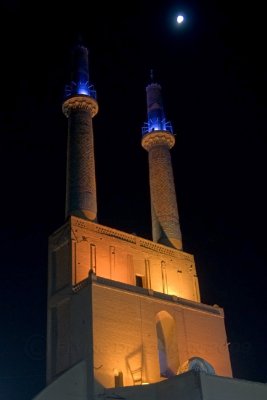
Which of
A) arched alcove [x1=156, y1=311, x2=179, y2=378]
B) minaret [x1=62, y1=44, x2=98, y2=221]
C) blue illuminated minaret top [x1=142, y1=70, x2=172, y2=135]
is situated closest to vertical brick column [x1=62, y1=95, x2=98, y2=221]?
minaret [x1=62, y1=44, x2=98, y2=221]

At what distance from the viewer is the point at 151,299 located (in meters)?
29.1

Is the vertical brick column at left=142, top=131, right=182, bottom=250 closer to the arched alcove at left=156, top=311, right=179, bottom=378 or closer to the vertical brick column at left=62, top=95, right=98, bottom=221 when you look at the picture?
the vertical brick column at left=62, top=95, right=98, bottom=221

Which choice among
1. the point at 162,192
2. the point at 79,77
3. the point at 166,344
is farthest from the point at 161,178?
the point at 166,344

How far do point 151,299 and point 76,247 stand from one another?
473cm

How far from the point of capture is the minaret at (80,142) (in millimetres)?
31469

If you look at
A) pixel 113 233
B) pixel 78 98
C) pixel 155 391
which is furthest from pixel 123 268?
pixel 78 98

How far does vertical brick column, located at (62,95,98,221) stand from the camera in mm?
31375

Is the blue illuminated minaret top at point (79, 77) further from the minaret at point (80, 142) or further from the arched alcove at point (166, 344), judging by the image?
the arched alcove at point (166, 344)

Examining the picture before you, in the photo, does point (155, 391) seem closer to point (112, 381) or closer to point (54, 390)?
point (112, 381)

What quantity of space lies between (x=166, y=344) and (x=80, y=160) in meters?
11.5

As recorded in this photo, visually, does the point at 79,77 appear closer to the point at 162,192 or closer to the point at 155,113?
the point at 155,113

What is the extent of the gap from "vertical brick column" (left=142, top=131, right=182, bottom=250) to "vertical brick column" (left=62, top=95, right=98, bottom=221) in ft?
15.4

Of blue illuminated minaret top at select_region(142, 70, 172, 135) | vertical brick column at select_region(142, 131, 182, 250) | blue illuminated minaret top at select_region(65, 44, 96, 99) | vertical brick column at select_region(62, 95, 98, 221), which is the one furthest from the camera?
blue illuminated minaret top at select_region(142, 70, 172, 135)

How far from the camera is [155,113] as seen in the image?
38875 millimetres
